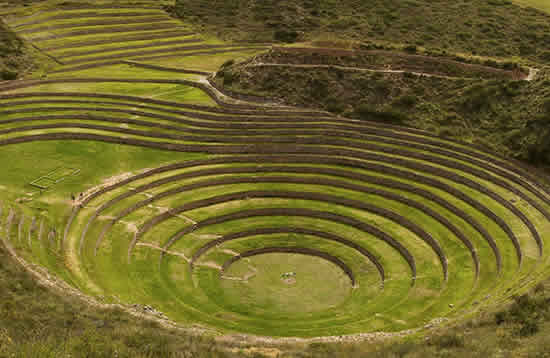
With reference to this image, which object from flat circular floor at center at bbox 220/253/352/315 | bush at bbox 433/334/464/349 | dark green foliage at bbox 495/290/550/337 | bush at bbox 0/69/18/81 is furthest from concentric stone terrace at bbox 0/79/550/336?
bush at bbox 0/69/18/81

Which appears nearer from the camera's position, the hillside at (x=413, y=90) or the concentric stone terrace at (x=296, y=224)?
the concentric stone terrace at (x=296, y=224)

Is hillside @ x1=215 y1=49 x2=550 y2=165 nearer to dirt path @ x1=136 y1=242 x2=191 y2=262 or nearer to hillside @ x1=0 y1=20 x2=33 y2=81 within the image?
dirt path @ x1=136 y1=242 x2=191 y2=262

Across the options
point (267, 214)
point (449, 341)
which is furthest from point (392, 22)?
point (449, 341)

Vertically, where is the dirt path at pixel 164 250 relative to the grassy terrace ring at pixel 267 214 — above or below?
below

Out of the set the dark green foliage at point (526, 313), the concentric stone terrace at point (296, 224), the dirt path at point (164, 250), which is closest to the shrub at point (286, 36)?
the concentric stone terrace at point (296, 224)

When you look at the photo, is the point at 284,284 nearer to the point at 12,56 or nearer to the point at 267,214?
the point at 267,214

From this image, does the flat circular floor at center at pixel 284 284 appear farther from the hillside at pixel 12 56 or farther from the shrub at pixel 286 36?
the shrub at pixel 286 36
